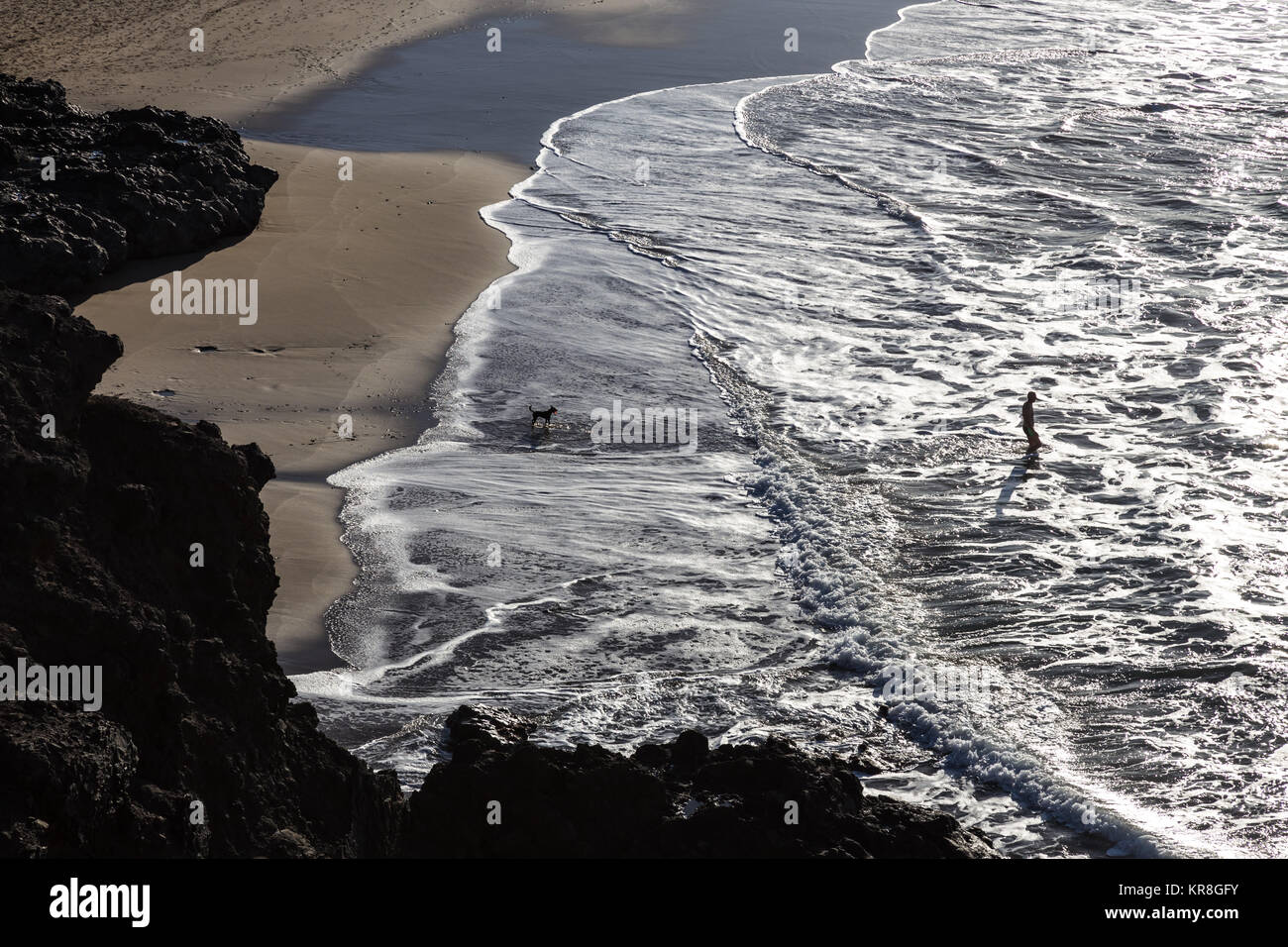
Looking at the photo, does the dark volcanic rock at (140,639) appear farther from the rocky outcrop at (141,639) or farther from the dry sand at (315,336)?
the dry sand at (315,336)

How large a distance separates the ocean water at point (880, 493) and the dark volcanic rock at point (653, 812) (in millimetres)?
1640

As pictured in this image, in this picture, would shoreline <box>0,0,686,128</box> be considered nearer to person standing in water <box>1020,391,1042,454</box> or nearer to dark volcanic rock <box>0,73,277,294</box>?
dark volcanic rock <box>0,73,277,294</box>

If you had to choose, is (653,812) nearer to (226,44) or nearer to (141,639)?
(141,639)

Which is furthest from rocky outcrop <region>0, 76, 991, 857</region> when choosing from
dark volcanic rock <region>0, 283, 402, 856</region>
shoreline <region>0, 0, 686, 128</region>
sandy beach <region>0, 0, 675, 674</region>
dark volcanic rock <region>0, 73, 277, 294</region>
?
shoreline <region>0, 0, 686, 128</region>

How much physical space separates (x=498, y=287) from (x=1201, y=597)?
33.7ft

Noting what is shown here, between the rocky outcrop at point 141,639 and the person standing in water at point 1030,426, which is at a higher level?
the rocky outcrop at point 141,639

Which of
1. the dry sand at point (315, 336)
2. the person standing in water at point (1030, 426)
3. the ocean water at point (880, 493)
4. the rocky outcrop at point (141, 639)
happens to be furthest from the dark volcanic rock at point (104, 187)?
the person standing in water at point (1030, 426)

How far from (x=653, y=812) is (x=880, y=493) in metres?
6.66

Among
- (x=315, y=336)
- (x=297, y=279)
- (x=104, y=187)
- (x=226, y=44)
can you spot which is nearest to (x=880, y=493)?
(x=315, y=336)

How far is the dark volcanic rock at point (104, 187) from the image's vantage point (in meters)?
15.1

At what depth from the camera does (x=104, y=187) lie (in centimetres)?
1670

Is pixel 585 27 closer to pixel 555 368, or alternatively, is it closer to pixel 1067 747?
pixel 555 368

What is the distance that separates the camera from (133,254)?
Result: 1670 cm

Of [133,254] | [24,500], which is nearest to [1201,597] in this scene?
[24,500]
